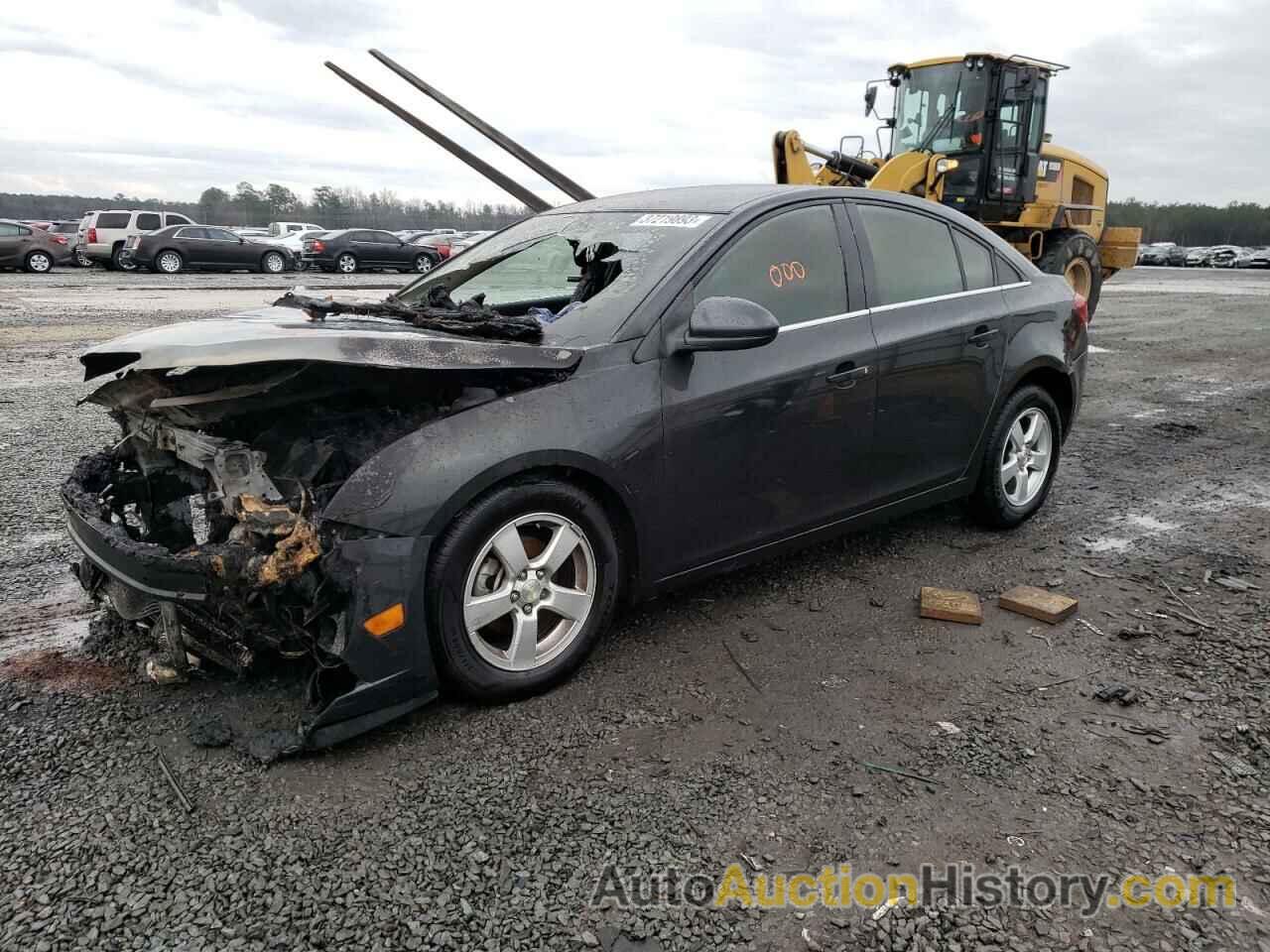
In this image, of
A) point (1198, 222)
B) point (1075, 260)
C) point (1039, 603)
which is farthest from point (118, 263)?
point (1198, 222)

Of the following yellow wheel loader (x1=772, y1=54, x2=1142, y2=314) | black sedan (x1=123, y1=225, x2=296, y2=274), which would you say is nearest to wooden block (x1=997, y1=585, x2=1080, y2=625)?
yellow wheel loader (x1=772, y1=54, x2=1142, y2=314)

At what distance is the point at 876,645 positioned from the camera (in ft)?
11.3

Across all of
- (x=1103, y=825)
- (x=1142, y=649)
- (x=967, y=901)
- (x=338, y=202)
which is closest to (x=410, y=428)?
(x=967, y=901)

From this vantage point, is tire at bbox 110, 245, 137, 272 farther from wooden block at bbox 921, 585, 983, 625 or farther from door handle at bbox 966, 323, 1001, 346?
wooden block at bbox 921, 585, 983, 625

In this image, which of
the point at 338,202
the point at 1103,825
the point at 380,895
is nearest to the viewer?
the point at 380,895

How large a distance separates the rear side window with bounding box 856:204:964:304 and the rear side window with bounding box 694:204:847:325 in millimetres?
231

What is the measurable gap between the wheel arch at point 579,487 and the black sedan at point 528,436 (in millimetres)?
11

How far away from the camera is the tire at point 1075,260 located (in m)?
12.1

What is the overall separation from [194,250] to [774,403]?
25.9m

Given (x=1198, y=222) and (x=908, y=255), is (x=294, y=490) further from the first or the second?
(x=1198, y=222)

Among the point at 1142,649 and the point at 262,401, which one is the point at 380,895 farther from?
the point at 1142,649

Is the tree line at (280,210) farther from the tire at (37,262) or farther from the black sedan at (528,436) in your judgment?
the black sedan at (528,436)

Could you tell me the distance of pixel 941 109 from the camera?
464 inches

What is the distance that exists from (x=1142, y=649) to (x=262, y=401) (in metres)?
3.18
